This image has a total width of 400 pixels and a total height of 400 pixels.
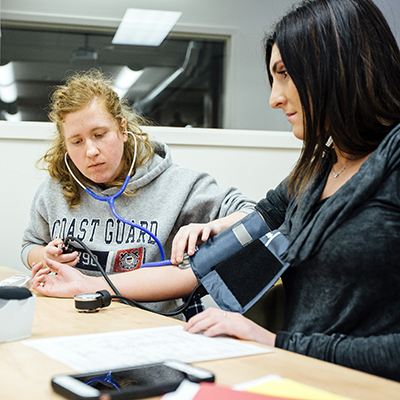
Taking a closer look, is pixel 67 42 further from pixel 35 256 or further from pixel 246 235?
pixel 246 235

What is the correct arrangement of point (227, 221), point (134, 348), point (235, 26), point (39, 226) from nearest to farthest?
point (134, 348) < point (227, 221) < point (39, 226) < point (235, 26)

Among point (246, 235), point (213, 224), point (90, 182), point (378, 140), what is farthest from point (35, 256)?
point (378, 140)

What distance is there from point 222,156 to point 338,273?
1311mm

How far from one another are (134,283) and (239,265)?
29cm

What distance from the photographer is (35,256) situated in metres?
1.49

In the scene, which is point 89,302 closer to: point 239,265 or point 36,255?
point 239,265

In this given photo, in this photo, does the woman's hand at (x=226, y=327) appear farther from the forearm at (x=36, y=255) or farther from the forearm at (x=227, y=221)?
the forearm at (x=36, y=255)

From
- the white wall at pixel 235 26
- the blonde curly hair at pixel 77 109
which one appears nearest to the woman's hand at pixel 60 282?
the blonde curly hair at pixel 77 109

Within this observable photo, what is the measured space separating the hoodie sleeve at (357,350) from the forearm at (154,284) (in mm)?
421

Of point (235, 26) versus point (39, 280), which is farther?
point (235, 26)

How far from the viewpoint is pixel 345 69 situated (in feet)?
2.86

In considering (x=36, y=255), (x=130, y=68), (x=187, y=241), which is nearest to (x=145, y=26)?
(x=130, y=68)

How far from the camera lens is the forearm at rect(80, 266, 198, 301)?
1.08 m

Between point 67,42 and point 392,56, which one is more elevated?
point 67,42
